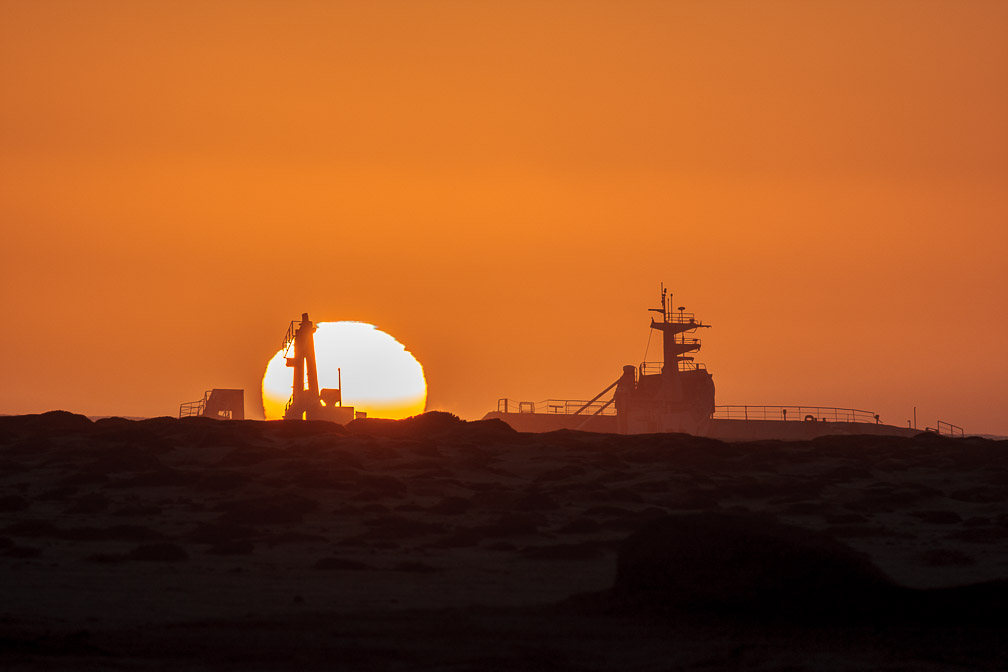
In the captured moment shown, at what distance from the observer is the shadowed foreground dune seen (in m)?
15.1

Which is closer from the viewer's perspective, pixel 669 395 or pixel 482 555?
pixel 482 555

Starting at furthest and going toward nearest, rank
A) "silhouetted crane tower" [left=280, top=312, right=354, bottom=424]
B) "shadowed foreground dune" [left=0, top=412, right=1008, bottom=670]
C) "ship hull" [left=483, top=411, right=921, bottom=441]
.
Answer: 1. "ship hull" [left=483, top=411, right=921, bottom=441]
2. "silhouetted crane tower" [left=280, top=312, right=354, bottom=424]
3. "shadowed foreground dune" [left=0, top=412, right=1008, bottom=670]

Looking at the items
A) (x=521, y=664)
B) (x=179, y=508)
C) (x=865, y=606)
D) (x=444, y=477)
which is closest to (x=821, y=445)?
(x=444, y=477)

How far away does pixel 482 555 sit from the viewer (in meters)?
26.2

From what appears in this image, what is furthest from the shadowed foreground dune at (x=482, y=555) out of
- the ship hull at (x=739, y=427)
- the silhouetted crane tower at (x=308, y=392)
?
the ship hull at (x=739, y=427)

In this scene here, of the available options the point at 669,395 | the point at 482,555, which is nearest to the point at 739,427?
the point at 669,395

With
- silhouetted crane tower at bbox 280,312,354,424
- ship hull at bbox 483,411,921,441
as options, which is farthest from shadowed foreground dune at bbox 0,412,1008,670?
ship hull at bbox 483,411,921,441

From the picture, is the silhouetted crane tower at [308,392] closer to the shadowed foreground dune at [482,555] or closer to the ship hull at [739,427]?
the shadowed foreground dune at [482,555]

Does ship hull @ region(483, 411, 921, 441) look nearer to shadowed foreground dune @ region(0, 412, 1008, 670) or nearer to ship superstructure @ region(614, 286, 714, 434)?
ship superstructure @ region(614, 286, 714, 434)

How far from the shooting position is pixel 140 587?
20125 millimetres

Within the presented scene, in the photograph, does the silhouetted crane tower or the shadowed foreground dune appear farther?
the silhouetted crane tower

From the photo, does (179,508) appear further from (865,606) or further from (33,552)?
(865,606)

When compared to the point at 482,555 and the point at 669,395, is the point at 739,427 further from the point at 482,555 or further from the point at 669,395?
the point at 482,555

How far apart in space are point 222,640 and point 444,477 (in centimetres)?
2667
